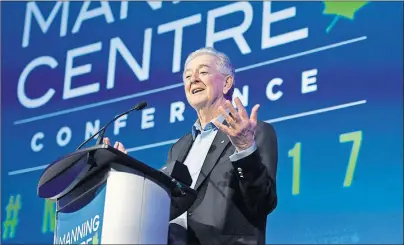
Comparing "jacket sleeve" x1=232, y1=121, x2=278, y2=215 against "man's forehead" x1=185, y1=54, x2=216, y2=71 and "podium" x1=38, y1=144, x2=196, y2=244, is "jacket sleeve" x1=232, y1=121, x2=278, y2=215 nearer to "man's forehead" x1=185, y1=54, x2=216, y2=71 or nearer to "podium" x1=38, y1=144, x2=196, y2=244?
"podium" x1=38, y1=144, x2=196, y2=244

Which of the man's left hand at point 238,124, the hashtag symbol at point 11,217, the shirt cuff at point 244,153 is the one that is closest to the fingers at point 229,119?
the man's left hand at point 238,124

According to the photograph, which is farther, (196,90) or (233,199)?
(196,90)

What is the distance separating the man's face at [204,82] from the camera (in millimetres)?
2781

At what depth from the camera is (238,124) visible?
7.30 feet

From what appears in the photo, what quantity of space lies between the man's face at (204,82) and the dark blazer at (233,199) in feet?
0.88

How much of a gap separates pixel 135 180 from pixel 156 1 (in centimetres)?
295

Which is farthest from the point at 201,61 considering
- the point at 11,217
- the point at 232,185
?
the point at 11,217

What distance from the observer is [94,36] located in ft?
16.3

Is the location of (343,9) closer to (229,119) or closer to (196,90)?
(196,90)

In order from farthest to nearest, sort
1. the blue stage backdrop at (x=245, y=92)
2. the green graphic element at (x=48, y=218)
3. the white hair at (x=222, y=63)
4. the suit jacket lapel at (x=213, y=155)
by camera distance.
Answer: the green graphic element at (x=48, y=218)
the blue stage backdrop at (x=245, y=92)
the white hair at (x=222, y=63)
the suit jacket lapel at (x=213, y=155)

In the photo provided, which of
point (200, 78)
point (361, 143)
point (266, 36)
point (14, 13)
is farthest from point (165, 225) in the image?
point (14, 13)

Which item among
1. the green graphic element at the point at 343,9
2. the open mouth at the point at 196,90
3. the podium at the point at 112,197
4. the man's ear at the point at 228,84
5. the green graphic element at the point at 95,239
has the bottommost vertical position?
the green graphic element at the point at 95,239

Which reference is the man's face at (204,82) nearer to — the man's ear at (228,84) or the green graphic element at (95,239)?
the man's ear at (228,84)

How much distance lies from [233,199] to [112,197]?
1.91ft
